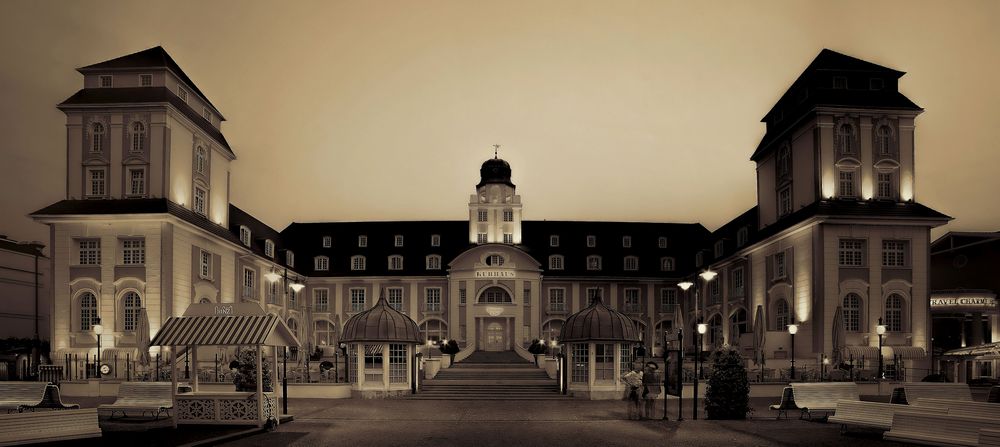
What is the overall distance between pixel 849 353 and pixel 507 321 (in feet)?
97.9

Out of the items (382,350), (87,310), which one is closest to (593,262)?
(382,350)

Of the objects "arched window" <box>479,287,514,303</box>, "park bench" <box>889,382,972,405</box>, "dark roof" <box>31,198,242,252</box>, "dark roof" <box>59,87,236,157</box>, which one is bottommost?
"park bench" <box>889,382,972,405</box>

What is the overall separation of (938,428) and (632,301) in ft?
178

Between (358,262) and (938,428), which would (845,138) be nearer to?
(938,428)

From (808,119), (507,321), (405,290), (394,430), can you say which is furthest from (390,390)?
(405,290)

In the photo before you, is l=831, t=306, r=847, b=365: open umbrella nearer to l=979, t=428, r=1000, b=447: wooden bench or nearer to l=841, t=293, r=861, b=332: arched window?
l=841, t=293, r=861, b=332: arched window

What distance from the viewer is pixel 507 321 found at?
6844cm

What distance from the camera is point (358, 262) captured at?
74188 mm

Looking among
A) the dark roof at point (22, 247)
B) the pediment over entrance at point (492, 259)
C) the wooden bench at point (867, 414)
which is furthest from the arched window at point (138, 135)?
the wooden bench at point (867, 414)

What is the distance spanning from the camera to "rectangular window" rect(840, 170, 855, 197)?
155ft

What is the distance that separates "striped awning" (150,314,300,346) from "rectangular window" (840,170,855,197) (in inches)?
1304

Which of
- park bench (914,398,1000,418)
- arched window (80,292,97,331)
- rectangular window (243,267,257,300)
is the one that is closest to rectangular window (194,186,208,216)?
rectangular window (243,267,257,300)

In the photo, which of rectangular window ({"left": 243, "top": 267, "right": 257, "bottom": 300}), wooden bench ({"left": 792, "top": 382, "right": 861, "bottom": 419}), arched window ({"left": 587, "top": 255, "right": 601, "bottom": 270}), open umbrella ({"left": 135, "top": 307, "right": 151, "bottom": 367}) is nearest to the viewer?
wooden bench ({"left": 792, "top": 382, "right": 861, "bottom": 419})

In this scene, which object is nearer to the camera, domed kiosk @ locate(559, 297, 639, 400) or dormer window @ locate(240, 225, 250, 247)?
domed kiosk @ locate(559, 297, 639, 400)
